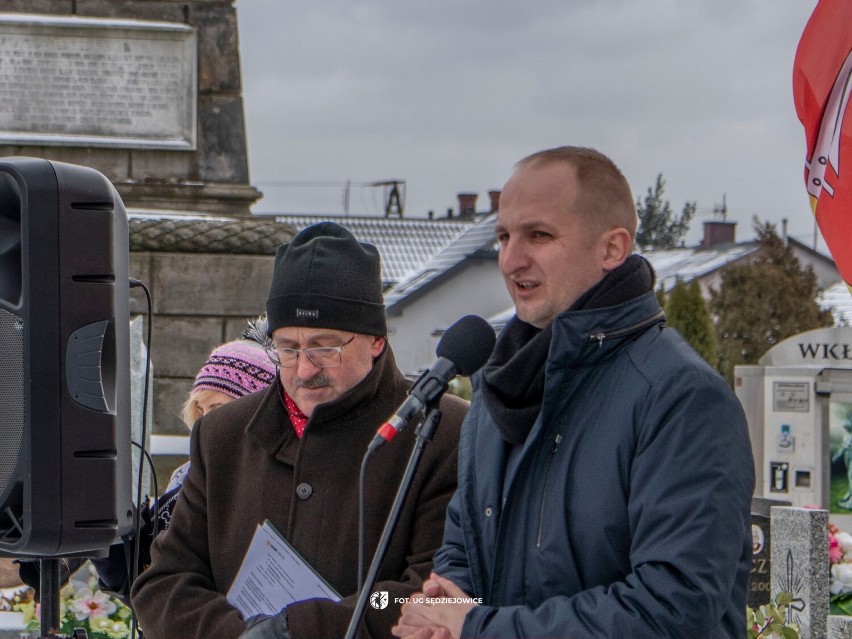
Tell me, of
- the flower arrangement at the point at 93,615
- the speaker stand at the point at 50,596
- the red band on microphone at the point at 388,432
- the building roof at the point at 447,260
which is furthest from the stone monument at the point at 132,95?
the building roof at the point at 447,260

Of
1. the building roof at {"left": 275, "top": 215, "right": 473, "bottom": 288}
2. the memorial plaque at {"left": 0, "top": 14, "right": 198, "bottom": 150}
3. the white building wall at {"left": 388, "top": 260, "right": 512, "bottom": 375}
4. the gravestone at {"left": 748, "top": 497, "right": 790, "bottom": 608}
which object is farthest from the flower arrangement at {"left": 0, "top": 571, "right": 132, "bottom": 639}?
the building roof at {"left": 275, "top": 215, "right": 473, "bottom": 288}

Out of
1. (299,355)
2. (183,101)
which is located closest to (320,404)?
(299,355)

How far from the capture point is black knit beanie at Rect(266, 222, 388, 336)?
3559 millimetres

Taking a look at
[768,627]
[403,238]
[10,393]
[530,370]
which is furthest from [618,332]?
[403,238]

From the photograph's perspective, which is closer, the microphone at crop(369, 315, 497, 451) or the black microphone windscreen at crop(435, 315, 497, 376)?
the microphone at crop(369, 315, 497, 451)

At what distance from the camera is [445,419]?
3.56m

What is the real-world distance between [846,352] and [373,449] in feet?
41.3

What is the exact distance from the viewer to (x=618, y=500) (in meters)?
2.63

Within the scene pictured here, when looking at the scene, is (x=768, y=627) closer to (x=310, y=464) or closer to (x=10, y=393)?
(x=310, y=464)

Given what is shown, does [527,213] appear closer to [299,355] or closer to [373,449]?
[373,449]

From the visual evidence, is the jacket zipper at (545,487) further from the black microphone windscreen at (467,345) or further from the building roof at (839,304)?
the building roof at (839,304)

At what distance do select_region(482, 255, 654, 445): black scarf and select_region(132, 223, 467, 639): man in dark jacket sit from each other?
0.69 metres

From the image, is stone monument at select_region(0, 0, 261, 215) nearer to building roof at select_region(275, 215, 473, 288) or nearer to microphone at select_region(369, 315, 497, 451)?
microphone at select_region(369, 315, 497, 451)

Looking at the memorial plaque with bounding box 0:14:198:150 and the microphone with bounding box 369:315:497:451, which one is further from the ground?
the memorial plaque with bounding box 0:14:198:150
